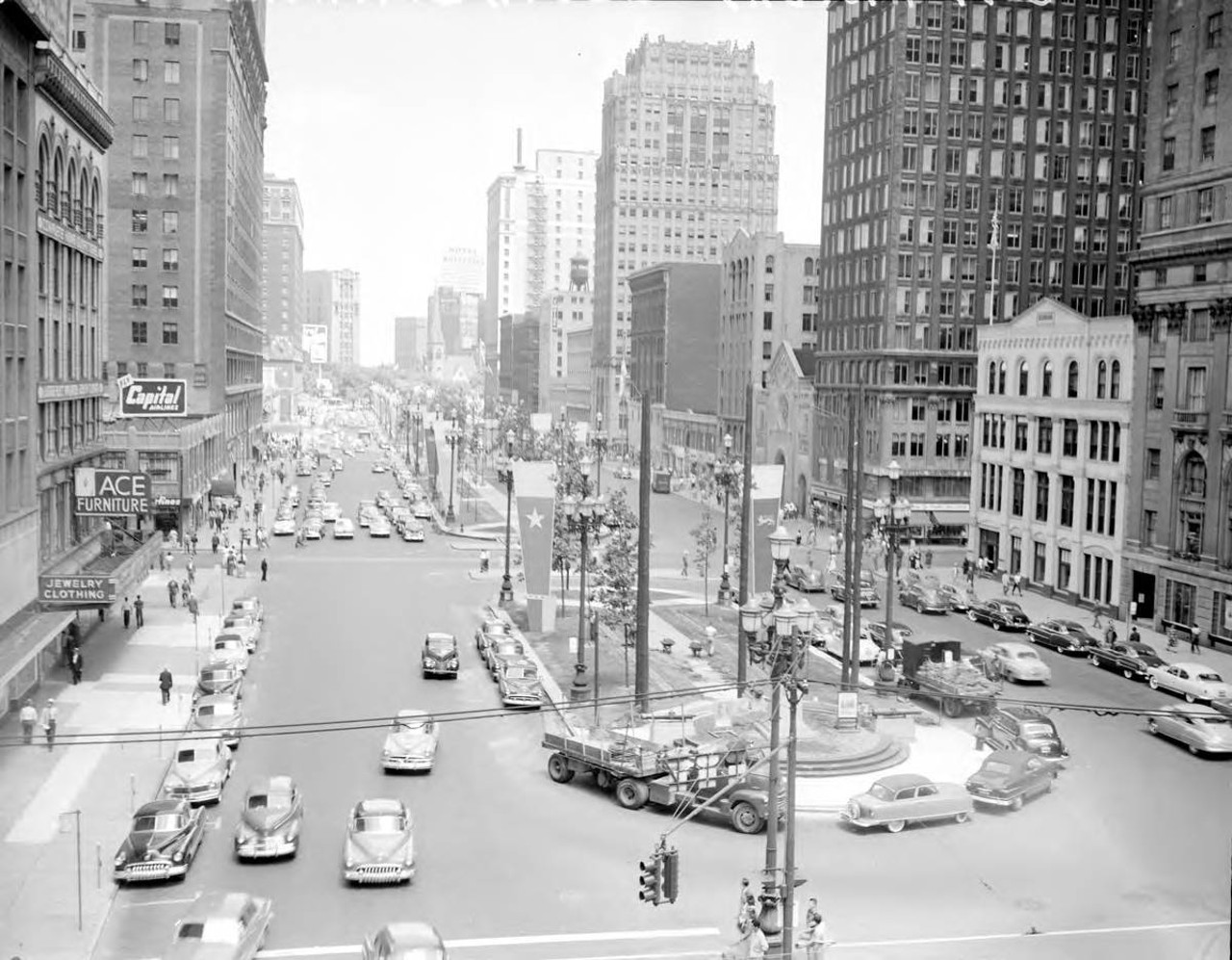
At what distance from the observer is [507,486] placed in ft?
370

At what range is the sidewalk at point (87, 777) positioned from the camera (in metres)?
26.9

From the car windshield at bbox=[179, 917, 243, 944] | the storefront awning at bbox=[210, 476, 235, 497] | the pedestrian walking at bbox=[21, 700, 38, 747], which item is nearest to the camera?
the car windshield at bbox=[179, 917, 243, 944]

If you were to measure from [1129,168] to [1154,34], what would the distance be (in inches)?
1507

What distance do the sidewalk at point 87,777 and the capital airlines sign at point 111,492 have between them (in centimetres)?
549

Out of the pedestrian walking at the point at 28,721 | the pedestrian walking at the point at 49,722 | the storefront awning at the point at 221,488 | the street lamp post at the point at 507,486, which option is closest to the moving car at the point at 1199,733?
the pedestrian walking at the point at 49,722

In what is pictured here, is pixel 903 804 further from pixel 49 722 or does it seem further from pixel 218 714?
pixel 49 722

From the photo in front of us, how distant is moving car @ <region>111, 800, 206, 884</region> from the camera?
94.5 ft

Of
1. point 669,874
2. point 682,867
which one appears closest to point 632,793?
point 682,867

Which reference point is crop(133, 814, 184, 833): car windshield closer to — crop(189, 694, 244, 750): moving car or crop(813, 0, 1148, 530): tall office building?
crop(189, 694, 244, 750): moving car

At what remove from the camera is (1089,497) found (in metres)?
73.3

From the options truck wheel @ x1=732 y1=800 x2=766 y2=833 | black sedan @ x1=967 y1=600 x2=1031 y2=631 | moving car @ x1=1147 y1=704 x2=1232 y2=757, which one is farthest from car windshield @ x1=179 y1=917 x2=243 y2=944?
black sedan @ x1=967 y1=600 x2=1031 y2=631

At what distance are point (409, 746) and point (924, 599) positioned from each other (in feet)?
122

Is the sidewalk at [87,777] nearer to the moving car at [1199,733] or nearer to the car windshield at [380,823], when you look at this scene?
the car windshield at [380,823]

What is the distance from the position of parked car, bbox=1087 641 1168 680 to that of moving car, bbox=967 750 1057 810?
703 inches
